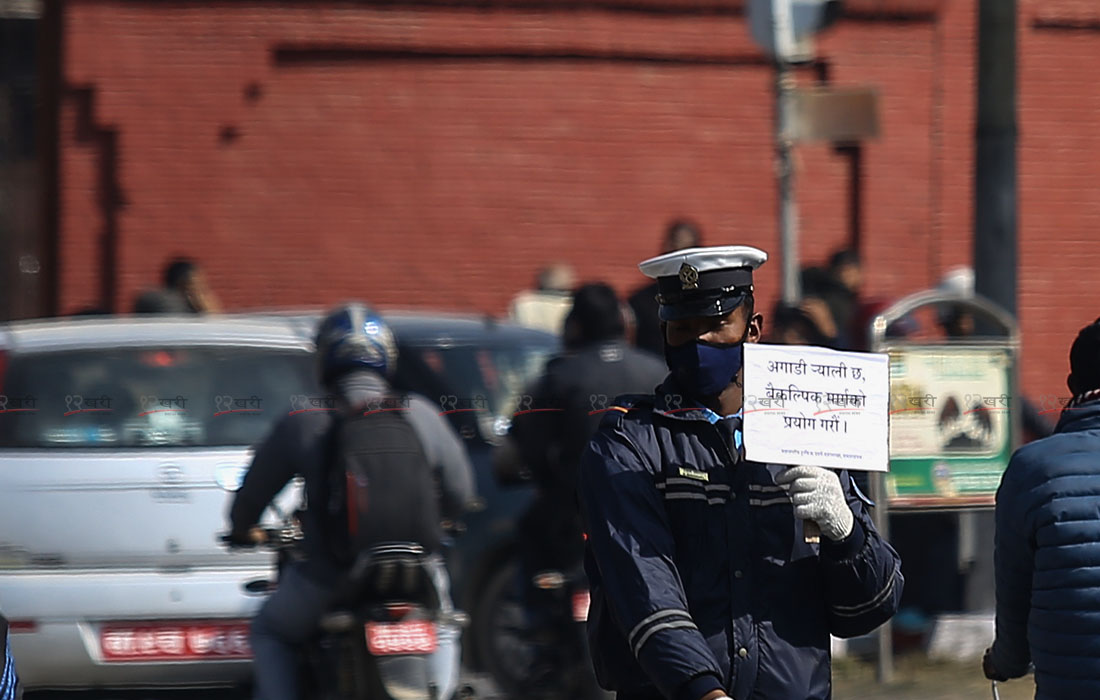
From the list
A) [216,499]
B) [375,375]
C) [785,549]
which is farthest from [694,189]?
[785,549]

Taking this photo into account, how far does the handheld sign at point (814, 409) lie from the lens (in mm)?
3689

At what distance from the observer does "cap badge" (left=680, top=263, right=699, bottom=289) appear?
12.6 ft

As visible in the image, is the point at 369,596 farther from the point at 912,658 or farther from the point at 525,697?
the point at 912,658

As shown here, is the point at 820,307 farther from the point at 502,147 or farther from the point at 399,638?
the point at 502,147

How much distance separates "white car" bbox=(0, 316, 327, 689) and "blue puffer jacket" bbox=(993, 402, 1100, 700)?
3.62 metres

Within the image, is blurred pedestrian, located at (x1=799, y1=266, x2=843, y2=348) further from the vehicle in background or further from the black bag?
the vehicle in background

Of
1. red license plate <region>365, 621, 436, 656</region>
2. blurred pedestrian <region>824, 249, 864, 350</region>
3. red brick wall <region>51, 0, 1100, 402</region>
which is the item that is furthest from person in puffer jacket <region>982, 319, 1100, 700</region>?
red brick wall <region>51, 0, 1100, 402</region>

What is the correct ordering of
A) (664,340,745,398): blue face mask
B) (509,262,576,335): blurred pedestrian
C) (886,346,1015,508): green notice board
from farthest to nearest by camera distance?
(509,262,576,335): blurred pedestrian, (886,346,1015,508): green notice board, (664,340,745,398): blue face mask

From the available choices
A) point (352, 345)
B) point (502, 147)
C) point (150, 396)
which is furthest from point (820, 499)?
point (502, 147)

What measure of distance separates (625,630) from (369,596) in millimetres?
1985

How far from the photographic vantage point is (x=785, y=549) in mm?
3781

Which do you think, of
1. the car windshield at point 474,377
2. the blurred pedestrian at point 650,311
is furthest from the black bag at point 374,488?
the blurred pedestrian at point 650,311

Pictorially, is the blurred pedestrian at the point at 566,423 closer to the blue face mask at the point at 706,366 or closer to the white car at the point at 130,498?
the white car at the point at 130,498

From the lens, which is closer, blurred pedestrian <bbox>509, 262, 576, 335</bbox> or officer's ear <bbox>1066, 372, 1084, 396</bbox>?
officer's ear <bbox>1066, 372, 1084, 396</bbox>
